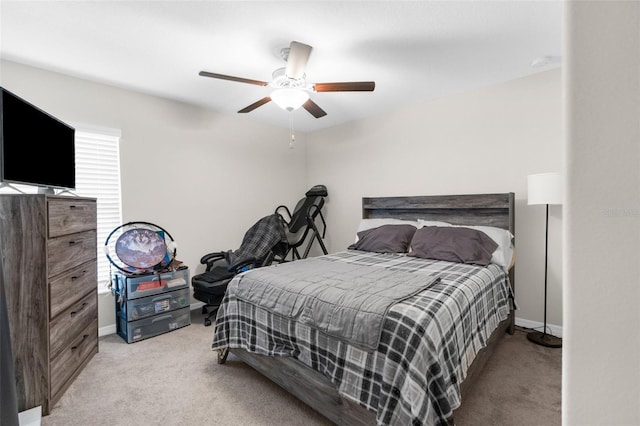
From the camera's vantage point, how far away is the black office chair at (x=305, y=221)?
157 inches

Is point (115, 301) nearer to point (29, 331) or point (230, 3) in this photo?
point (29, 331)

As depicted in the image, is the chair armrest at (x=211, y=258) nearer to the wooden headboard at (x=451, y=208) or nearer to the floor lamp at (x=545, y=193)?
the wooden headboard at (x=451, y=208)

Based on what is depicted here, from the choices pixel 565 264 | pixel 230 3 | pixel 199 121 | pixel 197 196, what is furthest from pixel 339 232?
pixel 565 264

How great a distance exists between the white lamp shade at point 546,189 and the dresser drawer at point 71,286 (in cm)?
347

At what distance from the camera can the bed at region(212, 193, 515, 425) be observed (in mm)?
1282

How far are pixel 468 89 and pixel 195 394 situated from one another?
361 cm

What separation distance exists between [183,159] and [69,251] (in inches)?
64.2

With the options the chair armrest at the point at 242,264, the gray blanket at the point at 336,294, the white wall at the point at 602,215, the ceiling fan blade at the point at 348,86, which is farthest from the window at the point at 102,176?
the white wall at the point at 602,215

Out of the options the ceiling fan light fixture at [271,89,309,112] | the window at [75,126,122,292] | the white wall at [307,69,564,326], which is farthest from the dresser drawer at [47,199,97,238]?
the white wall at [307,69,564,326]

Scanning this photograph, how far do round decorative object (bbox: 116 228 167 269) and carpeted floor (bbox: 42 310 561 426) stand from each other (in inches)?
30.5

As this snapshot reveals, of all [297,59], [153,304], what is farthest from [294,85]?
[153,304]

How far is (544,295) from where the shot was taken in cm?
272

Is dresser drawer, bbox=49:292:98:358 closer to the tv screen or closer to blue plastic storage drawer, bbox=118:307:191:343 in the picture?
blue plastic storage drawer, bbox=118:307:191:343

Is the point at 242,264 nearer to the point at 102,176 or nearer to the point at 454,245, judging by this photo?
the point at 102,176
